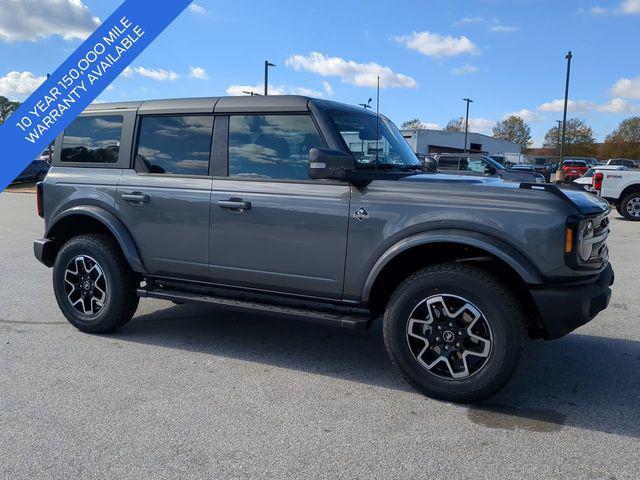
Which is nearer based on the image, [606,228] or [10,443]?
[10,443]

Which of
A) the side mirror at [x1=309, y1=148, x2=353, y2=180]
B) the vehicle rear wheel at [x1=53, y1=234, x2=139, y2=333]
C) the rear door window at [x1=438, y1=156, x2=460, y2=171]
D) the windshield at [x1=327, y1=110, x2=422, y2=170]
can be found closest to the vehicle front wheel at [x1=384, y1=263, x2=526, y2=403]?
the side mirror at [x1=309, y1=148, x2=353, y2=180]

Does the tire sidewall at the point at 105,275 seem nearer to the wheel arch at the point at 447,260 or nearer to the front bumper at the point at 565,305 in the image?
the wheel arch at the point at 447,260

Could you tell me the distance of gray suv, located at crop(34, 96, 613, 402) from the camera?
3.57m

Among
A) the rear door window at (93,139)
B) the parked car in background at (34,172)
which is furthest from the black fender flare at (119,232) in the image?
the parked car in background at (34,172)

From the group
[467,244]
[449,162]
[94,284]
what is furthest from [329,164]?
[449,162]

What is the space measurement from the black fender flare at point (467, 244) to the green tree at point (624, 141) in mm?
91266

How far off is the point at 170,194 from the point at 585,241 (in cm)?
309

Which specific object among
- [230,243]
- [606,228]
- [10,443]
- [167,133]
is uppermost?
[167,133]

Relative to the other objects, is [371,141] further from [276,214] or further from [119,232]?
[119,232]

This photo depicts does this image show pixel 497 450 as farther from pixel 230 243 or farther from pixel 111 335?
pixel 111 335

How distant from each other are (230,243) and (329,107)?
51.0 inches

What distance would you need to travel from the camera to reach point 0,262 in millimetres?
8508

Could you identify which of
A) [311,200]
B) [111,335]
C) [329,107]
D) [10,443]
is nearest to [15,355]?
[111,335]

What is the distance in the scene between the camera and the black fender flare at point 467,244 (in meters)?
3.50
